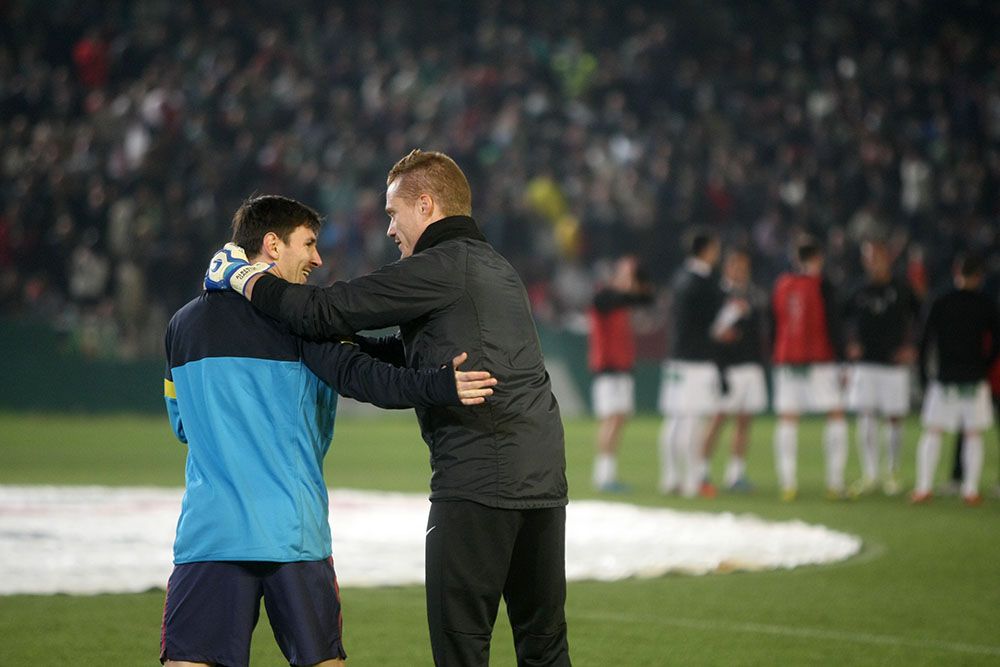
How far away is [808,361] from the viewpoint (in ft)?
46.0

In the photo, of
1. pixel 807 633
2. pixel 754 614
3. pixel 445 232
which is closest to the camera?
pixel 445 232

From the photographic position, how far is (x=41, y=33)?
26.9 meters

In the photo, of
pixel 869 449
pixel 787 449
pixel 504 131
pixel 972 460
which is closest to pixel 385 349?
pixel 787 449

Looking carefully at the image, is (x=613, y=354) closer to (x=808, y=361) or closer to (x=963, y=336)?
(x=808, y=361)

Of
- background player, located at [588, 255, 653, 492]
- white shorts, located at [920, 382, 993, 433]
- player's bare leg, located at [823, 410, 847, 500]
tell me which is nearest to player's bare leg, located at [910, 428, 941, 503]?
white shorts, located at [920, 382, 993, 433]

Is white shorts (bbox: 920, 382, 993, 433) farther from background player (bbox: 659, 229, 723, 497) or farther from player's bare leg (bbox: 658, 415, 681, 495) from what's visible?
player's bare leg (bbox: 658, 415, 681, 495)

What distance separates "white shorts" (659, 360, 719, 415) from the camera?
1390 cm

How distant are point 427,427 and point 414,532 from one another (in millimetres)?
6346

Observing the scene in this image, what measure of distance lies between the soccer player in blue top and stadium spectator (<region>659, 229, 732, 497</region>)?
9367mm

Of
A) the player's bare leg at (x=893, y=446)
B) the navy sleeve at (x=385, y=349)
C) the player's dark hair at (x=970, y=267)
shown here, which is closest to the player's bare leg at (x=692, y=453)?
the player's bare leg at (x=893, y=446)

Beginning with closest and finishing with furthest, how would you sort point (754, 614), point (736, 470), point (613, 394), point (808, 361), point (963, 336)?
point (754, 614), point (963, 336), point (808, 361), point (736, 470), point (613, 394)

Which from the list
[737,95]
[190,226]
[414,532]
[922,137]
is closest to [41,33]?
[190,226]

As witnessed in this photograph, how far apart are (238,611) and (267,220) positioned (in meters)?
1.29

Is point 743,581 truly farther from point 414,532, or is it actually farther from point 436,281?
point 436,281
